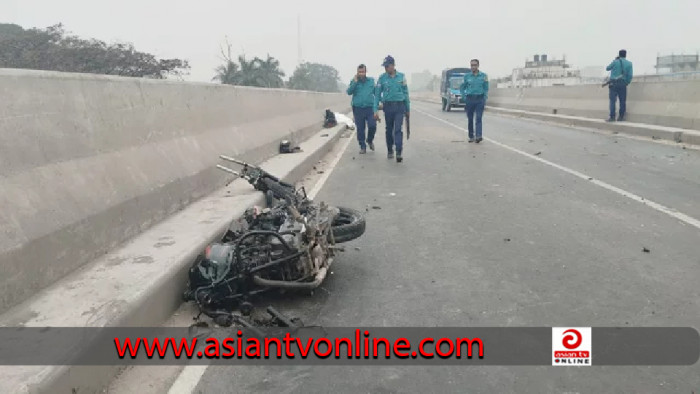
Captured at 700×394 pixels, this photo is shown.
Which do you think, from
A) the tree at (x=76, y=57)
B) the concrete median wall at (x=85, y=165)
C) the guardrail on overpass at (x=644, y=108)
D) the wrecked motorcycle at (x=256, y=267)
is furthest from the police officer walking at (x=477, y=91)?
the tree at (x=76, y=57)

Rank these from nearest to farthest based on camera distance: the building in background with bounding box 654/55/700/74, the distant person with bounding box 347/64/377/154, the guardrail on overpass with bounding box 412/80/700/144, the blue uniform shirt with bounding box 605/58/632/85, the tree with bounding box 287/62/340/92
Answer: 1. the distant person with bounding box 347/64/377/154
2. the guardrail on overpass with bounding box 412/80/700/144
3. the blue uniform shirt with bounding box 605/58/632/85
4. the building in background with bounding box 654/55/700/74
5. the tree with bounding box 287/62/340/92

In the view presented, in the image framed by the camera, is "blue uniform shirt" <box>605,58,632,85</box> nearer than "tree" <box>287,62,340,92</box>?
Yes

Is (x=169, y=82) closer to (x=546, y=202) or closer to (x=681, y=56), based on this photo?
(x=546, y=202)

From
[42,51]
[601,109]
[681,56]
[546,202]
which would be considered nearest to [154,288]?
[546,202]

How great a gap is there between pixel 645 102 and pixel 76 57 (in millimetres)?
36950

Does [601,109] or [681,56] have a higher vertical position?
[681,56]

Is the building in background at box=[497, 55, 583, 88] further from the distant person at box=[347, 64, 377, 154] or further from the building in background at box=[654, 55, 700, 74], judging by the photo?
the distant person at box=[347, 64, 377, 154]

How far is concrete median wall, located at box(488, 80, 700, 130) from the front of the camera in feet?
50.7

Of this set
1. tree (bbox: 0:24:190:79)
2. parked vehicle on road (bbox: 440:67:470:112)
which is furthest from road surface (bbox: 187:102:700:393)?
tree (bbox: 0:24:190:79)

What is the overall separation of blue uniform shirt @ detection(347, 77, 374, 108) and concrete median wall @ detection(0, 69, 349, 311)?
→ 6937 mm

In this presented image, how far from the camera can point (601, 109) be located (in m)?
21.1

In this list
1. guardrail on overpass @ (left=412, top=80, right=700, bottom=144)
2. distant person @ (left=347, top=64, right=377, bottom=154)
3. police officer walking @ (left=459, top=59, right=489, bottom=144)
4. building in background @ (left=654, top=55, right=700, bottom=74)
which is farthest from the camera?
building in background @ (left=654, top=55, right=700, bottom=74)

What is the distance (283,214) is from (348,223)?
0.69 meters

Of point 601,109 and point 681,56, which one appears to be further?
point 681,56
